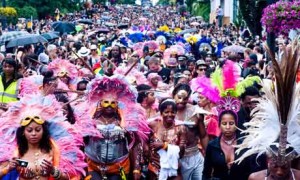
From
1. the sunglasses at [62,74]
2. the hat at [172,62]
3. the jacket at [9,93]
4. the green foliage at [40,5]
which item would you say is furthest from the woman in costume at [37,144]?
the green foliage at [40,5]

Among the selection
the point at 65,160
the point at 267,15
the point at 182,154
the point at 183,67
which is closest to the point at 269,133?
the point at 65,160

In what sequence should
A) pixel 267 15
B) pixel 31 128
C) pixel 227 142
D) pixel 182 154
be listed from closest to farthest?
1. pixel 31 128
2. pixel 227 142
3. pixel 182 154
4. pixel 267 15

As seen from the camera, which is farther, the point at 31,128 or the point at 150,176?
the point at 150,176

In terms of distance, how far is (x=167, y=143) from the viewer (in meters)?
9.32

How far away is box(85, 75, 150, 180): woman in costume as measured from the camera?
29.9 feet

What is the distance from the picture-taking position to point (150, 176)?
970 cm

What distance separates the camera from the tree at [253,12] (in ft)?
93.8

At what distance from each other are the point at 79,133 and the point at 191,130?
1694mm

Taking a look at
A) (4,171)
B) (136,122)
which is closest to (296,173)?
(4,171)

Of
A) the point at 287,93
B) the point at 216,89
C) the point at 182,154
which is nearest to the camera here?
the point at 287,93

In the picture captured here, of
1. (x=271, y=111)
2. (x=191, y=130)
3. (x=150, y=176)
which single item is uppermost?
(x=271, y=111)

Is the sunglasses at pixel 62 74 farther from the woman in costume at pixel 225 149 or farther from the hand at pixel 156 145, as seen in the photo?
the woman in costume at pixel 225 149

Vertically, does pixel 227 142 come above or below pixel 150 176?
above

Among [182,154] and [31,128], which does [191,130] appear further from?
[31,128]
